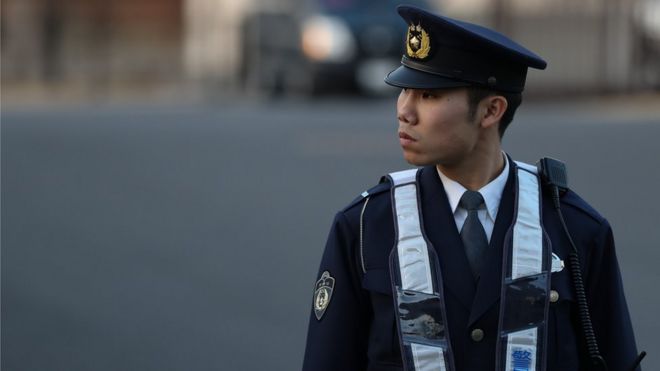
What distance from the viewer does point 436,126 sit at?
2.89m

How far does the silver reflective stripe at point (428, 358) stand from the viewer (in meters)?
2.78

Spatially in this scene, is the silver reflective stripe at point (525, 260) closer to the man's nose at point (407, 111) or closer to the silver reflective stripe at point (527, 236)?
the silver reflective stripe at point (527, 236)

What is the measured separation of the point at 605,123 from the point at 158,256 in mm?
8211

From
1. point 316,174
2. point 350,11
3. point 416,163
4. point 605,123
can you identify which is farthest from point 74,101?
point 416,163

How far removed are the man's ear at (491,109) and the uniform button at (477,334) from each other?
1.48ft

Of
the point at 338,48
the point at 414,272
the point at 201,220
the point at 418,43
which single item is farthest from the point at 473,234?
the point at 338,48

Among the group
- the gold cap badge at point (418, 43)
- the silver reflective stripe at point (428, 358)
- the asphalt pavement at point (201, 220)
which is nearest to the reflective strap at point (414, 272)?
the silver reflective stripe at point (428, 358)

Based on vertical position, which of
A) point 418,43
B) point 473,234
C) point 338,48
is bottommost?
point 338,48

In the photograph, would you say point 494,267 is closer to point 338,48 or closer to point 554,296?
point 554,296

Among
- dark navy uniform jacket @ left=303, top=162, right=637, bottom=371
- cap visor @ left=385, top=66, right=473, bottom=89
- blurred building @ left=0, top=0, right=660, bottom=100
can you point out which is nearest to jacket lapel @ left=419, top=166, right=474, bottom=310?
dark navy uniform jacket @ left=303, top=162, right=637, bottom=371

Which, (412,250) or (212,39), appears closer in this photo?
(412,250)

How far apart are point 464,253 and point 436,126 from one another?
0.27 meters

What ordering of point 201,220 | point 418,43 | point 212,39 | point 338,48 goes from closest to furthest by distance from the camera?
1. point 418,43
2. point 201,220
3. point 338,48
4. point 212,39

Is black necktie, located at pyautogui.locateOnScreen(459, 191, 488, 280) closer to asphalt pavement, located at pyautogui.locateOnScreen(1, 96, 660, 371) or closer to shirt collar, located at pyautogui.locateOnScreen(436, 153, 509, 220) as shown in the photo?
shirt collar, located at pyautogui.locateOnScreen(436, 153, 509, 220)
